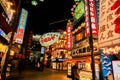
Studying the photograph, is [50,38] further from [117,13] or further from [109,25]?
[117,13]

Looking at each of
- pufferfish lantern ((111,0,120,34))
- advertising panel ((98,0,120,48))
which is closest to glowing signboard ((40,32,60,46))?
advertising panel ((98,0,120,48))

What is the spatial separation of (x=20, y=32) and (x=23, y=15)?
3.77 m

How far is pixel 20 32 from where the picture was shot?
97.2 feet

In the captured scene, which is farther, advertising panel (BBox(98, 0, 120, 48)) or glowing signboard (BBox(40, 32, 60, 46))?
glowing signboard (BBox(40, 32, 60, 46))

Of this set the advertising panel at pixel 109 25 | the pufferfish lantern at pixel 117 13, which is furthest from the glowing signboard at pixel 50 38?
the pufferfish lantern at pixel 117 13

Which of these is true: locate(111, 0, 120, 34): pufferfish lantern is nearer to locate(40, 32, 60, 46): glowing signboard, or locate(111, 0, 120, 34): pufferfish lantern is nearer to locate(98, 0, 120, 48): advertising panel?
locate(98, 0, 120, 48): advertising panel

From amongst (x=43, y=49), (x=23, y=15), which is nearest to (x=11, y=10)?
(x=23, y=15)

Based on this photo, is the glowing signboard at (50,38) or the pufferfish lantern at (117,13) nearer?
the pufferfish lantern at (117,13)

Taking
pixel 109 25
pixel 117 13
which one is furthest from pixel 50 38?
pixel 117 13

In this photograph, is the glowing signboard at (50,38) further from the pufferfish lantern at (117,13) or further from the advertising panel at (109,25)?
the pufferfish lantern at (117,13)

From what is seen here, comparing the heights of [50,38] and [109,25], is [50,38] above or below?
above

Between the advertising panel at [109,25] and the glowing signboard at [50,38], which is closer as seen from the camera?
the advertising panel at [109,25]

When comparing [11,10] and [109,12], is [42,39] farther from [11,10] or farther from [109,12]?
[11,10]

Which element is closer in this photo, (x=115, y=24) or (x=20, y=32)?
(x=115, y=24)
